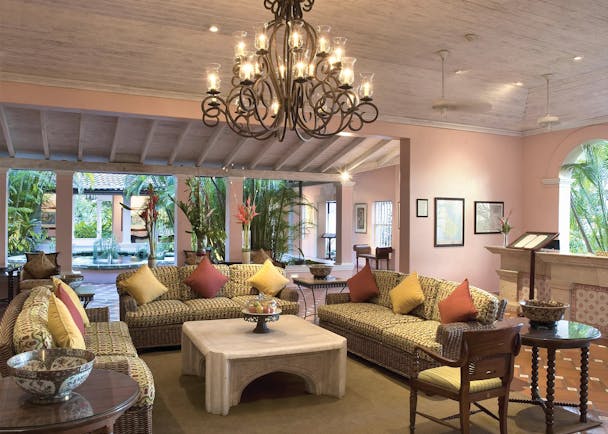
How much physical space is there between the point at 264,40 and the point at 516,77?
4.87 metres

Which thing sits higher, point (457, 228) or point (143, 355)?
point (457, 228)

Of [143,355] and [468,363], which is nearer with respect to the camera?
[468,363]

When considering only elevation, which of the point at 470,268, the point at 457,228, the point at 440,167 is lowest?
the point at 470,268

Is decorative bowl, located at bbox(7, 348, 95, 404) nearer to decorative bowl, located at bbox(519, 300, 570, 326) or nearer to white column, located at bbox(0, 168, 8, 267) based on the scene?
decorative bowl, located at bbox(519, 300, 570, 326)

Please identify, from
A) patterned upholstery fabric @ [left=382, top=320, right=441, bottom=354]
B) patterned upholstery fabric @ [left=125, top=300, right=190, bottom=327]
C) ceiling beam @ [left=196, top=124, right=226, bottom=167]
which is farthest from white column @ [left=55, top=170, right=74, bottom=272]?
patterned upholstery fabric @ [left=382, top=320, right=441, bottom=354]

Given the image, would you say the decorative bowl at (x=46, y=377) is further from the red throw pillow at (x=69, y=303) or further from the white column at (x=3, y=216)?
the white column at (x=3, y=216)

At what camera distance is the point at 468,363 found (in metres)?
2.96

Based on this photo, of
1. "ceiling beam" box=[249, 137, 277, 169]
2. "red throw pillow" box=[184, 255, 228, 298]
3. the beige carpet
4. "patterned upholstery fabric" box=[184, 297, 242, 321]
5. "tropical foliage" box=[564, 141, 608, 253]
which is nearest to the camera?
the beige carpet

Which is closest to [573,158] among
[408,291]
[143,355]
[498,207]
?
[498,207]

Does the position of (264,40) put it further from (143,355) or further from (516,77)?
(516,77)

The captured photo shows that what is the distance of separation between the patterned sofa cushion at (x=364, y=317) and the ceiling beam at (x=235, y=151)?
214 inches

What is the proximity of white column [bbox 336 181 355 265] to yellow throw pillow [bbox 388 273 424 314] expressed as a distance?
7216 mm

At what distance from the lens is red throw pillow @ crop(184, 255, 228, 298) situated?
611cm

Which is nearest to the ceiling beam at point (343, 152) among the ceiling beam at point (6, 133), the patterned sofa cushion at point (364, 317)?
the patterned sofa cushion at point (364, 317)
